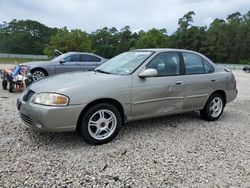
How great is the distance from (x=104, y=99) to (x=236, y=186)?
211 cm

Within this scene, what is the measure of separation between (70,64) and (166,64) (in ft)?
21.3

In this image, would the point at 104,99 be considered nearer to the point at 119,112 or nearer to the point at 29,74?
the point at 119,112

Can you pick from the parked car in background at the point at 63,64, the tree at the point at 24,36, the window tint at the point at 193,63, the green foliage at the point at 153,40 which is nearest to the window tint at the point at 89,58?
the parked car in background at the point at 63,64

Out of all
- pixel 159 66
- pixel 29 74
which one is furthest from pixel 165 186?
pixel 29 74

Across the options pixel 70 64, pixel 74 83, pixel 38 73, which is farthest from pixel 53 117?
pixel 70 64

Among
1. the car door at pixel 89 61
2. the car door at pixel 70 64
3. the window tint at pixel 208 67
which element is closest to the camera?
the window tint at pixel 208 67

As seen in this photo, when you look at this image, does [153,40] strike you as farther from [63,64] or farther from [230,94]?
[230,94]

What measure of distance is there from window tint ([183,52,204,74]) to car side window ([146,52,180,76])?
230 mm

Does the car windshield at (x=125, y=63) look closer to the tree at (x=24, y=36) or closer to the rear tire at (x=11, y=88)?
the rear tire at (x=11, y=88)

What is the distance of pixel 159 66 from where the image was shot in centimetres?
467

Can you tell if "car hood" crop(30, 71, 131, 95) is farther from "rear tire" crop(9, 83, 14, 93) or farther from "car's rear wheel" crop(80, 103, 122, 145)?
"rear tire" crop(9, 83, 14, 93)

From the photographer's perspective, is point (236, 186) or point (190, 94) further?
point (190, 94)

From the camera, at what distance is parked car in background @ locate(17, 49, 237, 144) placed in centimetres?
365

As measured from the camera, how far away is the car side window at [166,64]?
4617mm
